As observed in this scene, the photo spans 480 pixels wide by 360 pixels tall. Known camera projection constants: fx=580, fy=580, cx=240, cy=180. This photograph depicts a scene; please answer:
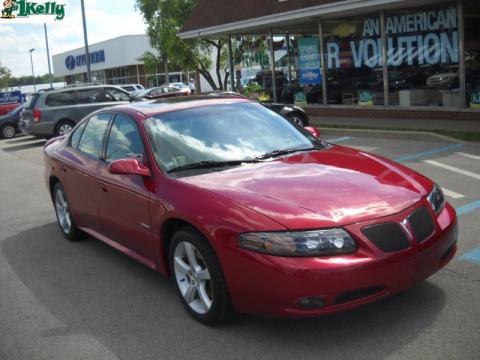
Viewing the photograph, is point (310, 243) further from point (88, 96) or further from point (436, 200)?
point (88, 96)

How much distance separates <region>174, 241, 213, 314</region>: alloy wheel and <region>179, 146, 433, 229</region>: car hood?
1.58 feet

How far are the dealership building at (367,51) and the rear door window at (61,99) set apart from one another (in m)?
4.85

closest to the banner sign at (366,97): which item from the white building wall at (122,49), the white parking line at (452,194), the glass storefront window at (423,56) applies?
the glass storefront window at (423,56)

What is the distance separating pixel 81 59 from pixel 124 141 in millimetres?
66822

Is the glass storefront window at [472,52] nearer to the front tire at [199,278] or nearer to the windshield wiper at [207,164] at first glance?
the windshield wiper at [207,164]

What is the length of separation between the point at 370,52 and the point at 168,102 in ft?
40.1

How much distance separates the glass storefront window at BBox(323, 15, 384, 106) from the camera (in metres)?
16.3

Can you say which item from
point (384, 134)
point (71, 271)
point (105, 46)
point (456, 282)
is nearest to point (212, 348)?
point (456, 282)

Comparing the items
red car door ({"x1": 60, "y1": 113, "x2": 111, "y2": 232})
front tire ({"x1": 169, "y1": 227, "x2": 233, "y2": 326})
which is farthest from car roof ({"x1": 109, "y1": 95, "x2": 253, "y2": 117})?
front tire ({"x1": 169, "y1": 227, "x2": 233, "y2": 326})

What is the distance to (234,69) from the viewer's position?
22719 mm

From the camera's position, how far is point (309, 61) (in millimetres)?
18750

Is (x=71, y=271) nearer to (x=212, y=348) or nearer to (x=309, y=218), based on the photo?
(x=212, y=348)

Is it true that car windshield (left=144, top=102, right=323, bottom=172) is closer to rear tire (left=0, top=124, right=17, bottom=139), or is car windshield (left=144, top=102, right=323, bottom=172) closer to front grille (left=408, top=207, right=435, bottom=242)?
front grille (left=408, top=207, right=435, bottom=242)

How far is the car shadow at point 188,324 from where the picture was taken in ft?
11.7
